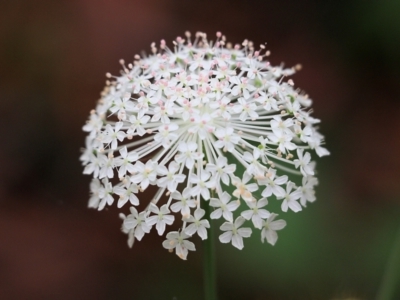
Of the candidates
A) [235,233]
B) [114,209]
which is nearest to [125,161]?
[235,233]

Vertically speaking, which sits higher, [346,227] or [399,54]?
[399,54]

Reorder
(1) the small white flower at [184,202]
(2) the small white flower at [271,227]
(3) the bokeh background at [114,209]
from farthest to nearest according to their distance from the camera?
(3) the bokeh background at [114,209] → (2) the small white flower at [271,227] → (1) the small white flower at [184,202]

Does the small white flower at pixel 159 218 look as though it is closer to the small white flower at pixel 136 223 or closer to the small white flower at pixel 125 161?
the small white flower at pixel 136 223

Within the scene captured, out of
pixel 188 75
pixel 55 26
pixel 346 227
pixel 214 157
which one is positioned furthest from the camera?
pixel 55 26

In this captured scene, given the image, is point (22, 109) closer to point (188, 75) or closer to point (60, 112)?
point (60, 112)

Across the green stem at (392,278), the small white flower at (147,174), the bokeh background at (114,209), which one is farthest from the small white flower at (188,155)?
the bokeh background at (114,209)

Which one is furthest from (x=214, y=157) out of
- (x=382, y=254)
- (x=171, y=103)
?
(x=382, y=254)

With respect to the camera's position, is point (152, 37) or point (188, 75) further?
point (152, 37)

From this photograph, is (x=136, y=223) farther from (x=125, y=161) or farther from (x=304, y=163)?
(x=304, y=163)
